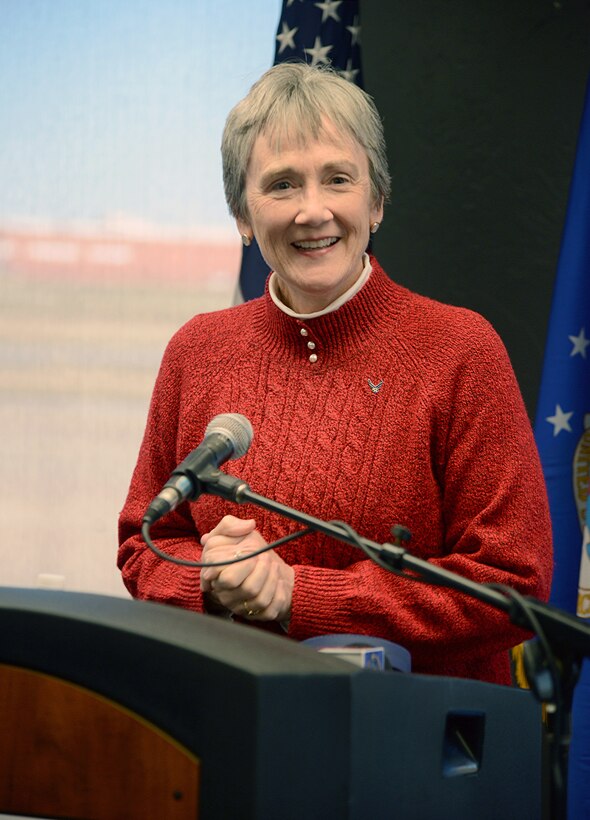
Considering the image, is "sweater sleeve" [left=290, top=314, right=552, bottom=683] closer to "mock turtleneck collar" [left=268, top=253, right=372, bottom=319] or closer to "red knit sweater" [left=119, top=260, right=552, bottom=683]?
"red knit sweater" [left=119, top=260, right=552, bottom=683]

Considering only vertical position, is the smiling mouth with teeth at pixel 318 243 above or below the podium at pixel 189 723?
above

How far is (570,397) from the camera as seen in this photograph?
237 cm

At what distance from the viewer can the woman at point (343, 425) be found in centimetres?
155

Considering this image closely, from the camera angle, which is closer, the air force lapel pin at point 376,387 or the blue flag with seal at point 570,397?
the air force lapel pin at point 376,387

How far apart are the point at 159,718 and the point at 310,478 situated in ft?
2.56

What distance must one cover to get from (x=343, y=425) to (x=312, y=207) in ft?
1.14

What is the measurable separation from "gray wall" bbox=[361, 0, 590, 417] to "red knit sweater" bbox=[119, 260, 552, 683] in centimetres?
103

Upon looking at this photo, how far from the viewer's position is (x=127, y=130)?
121 inches

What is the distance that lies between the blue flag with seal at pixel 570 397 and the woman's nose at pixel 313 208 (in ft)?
2.81

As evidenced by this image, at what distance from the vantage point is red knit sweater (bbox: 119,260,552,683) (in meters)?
1.55

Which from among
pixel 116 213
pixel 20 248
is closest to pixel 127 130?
pixel 116 213

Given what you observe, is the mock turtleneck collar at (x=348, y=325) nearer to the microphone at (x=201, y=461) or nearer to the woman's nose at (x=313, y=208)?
the woman's nose at (x=313, y=208)

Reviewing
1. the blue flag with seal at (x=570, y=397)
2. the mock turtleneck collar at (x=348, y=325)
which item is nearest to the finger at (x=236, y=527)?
the mock turtleneck collar at (x=348, y=325)

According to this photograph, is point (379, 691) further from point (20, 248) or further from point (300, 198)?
point (20, 248)
